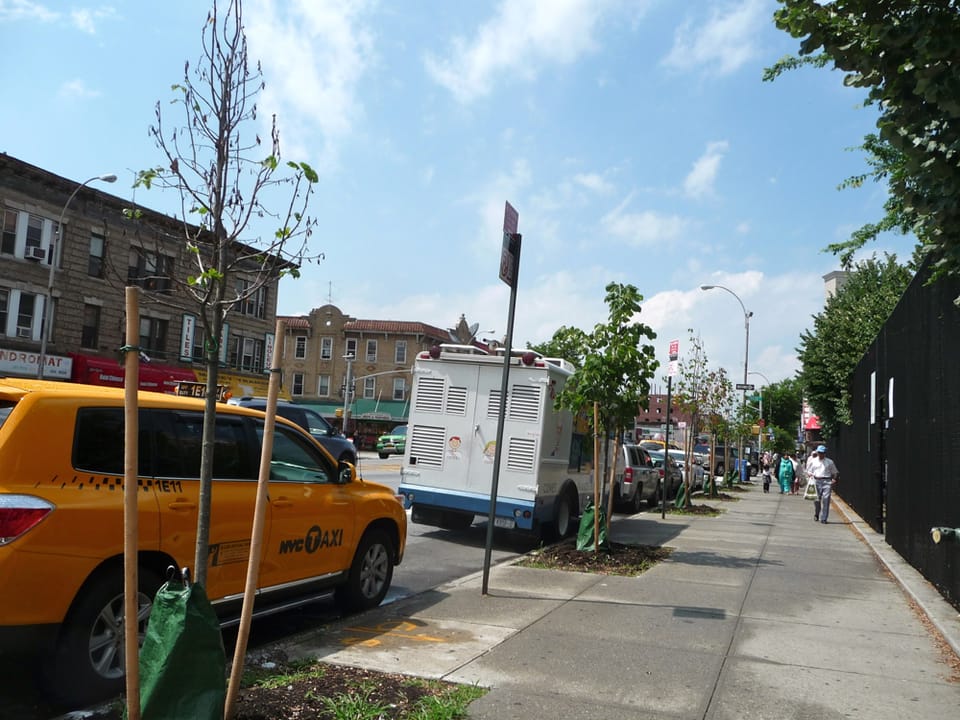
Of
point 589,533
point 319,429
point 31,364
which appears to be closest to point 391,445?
point 31,364

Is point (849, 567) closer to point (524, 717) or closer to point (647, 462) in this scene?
point (524, 717)

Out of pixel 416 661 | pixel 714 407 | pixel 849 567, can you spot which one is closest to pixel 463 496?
pixel 849 567

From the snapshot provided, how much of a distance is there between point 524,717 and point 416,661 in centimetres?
128

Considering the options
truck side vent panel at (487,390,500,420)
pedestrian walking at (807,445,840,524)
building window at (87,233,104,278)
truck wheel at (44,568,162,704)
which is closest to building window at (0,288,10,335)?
building window at (87,233,104,278)

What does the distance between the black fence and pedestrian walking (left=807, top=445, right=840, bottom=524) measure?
87.3 inches

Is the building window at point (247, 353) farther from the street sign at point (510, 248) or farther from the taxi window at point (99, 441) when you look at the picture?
the taxi window at point (99, 441)

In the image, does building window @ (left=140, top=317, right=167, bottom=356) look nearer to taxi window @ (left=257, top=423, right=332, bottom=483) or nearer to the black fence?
the black fence

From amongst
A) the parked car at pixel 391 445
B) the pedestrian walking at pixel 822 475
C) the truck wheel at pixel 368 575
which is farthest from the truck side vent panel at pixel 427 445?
the parked car at pixel 391 445

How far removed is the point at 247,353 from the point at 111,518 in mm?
41604

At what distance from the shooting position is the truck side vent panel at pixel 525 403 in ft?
40.1

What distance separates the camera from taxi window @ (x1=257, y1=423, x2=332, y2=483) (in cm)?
672

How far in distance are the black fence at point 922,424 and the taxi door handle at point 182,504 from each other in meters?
6.75

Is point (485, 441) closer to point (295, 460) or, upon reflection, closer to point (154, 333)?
point (295, 460)

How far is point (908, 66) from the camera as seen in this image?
16.4 ft
